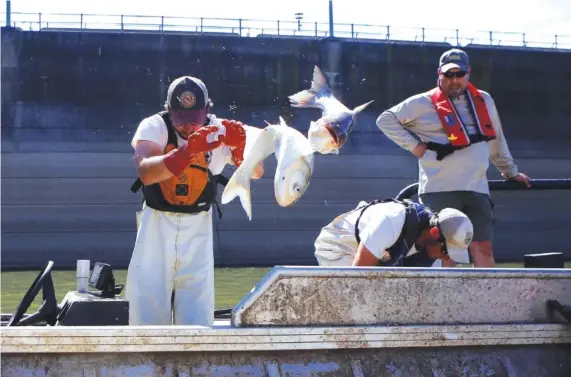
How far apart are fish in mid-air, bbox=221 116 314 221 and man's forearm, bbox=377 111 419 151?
4.69 ft

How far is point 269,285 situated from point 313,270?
0.55 feet

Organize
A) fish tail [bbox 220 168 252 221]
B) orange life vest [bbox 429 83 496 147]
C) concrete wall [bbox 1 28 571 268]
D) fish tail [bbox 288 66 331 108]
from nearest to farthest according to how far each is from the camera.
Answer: fish tail [bbox 220 168 252 221]
fish tail [bbox 288 66 331 108]
orange life vest [bbox 429 83 496 147]
concrete wall [bbox 1 28 571 268]

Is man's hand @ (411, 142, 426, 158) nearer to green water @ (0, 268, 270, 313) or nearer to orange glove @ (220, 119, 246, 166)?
orange glove @ (220, 119, 246, 166)

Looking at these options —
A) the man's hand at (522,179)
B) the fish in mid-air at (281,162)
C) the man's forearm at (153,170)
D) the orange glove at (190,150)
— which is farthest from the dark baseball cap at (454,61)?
the man's forearm at (153,170)

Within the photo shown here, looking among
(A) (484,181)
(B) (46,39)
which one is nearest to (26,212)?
(B) (46,39)

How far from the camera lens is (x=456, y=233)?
423 centimetres

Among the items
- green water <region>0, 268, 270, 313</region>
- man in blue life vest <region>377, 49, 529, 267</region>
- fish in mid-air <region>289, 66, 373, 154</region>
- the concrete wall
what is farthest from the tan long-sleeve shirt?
the concrete wall

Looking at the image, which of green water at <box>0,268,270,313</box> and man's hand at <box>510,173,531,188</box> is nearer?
man's hand at <box>510,173,531,188</box>

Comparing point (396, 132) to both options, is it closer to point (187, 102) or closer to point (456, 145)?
point (456, 145)

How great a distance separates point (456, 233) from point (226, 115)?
2005cm

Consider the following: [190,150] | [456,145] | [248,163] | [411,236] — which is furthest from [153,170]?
[456,145]

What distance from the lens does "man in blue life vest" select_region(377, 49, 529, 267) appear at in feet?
17.4

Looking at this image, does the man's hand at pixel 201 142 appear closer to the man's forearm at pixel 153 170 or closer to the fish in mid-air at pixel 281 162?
the man's forearm at pixel 153 170

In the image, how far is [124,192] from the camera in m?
23.0
